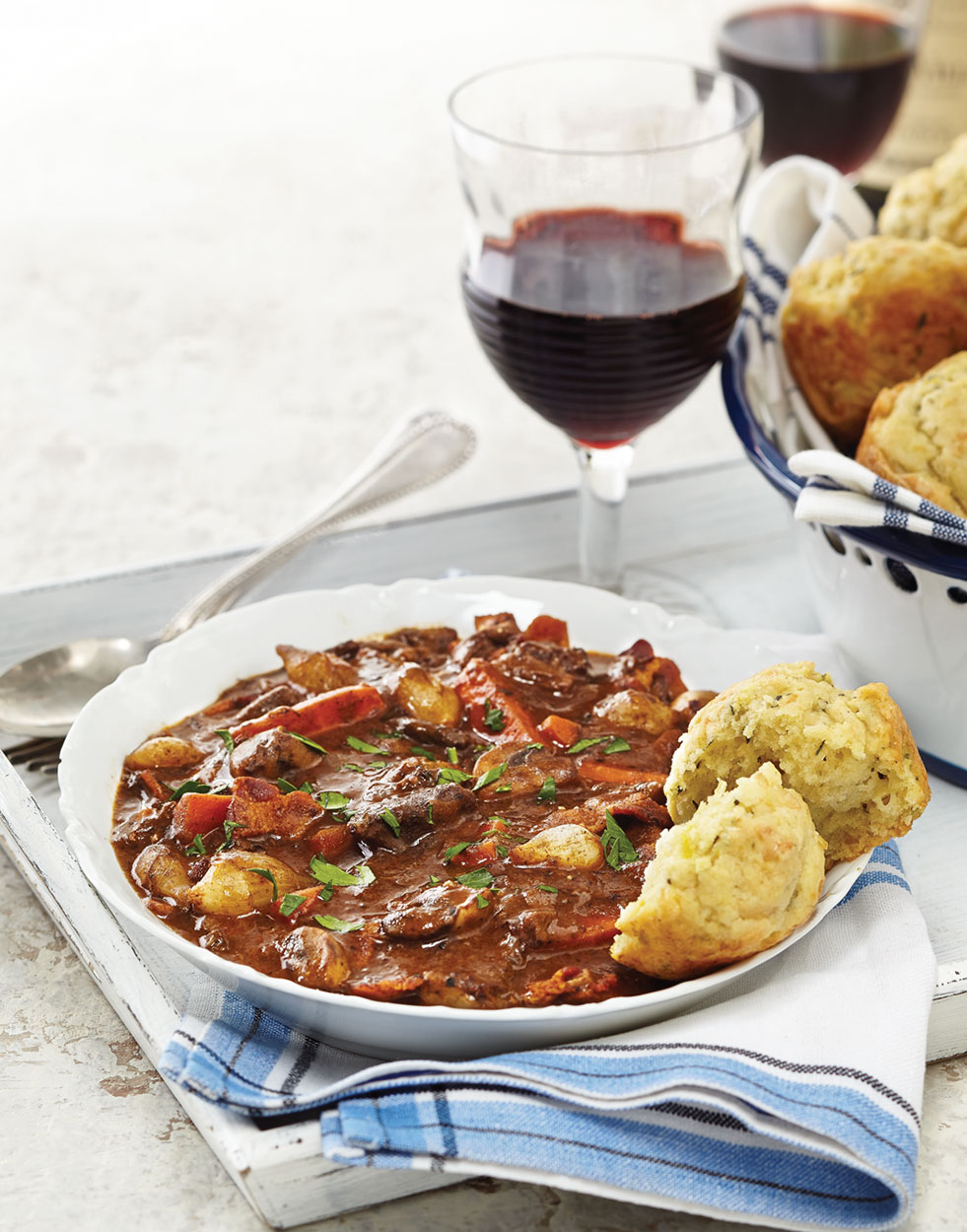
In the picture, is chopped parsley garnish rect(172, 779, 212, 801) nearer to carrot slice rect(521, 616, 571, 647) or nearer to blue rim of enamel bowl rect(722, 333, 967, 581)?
carrot slice rect(521, 616, 571, 647)

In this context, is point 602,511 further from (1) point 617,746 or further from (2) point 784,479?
(1) point 617,746

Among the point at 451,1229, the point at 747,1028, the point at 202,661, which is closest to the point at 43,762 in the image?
the point at 202,661

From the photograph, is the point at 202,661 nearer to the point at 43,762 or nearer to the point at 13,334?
the point at 43,762

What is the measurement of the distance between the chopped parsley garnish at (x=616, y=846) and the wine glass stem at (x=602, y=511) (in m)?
1.28

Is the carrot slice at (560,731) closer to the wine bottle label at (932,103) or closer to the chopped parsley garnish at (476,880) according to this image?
the chopped parsley garnish at (476,880)

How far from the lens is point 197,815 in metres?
2.47

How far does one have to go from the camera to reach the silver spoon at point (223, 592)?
308cm

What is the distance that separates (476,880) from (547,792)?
0.27 m

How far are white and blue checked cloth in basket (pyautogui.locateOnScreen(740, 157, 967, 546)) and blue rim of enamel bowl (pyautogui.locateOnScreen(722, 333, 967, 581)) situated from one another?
0.12 ft

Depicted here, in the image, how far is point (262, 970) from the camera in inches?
85.7

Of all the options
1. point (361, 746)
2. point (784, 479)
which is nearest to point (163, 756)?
point (361, 746)

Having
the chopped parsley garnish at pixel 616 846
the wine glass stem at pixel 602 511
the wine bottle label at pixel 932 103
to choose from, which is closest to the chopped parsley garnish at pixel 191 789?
the chopped parsley garnish at pixel 616 846

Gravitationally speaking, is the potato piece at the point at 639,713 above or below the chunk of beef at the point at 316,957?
below

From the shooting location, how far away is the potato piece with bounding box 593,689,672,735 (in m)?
2.74
